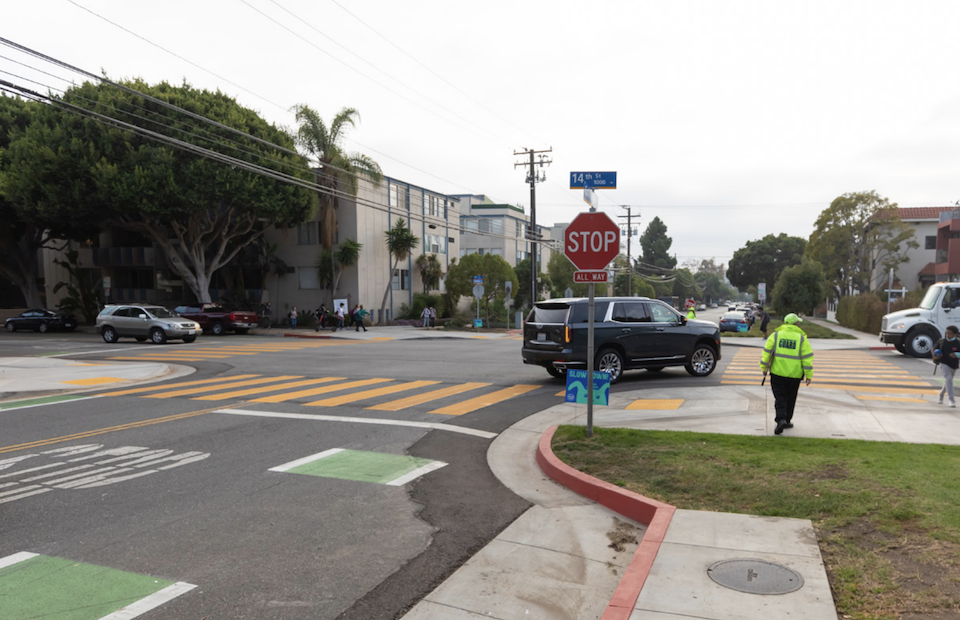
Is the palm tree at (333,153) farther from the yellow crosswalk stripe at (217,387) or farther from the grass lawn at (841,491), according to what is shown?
the grass lawn at (841,491)

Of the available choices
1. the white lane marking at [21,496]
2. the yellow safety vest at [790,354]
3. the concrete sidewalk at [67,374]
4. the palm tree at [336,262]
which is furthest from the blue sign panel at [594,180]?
the palm tree at [336,262]

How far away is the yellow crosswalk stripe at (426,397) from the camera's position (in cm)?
1158

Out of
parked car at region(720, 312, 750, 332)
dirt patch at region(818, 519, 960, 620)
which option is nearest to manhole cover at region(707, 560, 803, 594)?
dirt patch at region(818, 519, 960, 620)

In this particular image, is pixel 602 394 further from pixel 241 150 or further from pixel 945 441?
pixel 241 150

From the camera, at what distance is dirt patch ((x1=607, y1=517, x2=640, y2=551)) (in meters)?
5.18

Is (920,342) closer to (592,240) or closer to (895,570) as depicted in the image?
(592,240)

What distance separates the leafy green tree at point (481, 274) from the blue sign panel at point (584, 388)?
34154mm

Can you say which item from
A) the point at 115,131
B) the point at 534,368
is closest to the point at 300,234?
the point at 115,131

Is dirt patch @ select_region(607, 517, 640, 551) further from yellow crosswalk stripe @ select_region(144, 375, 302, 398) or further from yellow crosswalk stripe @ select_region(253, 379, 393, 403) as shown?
yellow crosswalk stripe @ select_region(144, 375, 302, 398)

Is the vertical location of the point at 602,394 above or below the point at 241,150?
below

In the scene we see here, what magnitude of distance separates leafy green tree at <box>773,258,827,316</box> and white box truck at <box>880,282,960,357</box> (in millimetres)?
28557

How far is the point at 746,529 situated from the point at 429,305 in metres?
41.3

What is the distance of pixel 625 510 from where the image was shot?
19.3ft

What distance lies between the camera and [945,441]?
7879mm
